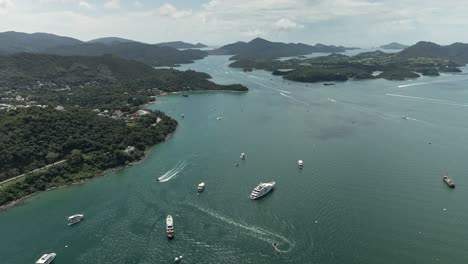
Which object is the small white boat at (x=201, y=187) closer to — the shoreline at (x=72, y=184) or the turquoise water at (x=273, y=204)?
the turquoise water at (x=273, y=204)

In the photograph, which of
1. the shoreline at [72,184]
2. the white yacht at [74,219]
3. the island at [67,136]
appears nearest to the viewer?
the white yacht at [74,219]

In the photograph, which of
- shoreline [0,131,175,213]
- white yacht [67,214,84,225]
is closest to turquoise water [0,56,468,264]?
white yacht [67,214,84,225]

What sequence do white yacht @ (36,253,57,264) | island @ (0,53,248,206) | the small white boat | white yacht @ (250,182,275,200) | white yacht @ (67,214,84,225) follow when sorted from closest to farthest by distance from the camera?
1. white yacht @ (36,253,57,264)
2. white yacht @ (67,214,84,225)
3. white yacht @ (250,182,275,200)
4. the small white boat
5. island @ (0,53,248,206)

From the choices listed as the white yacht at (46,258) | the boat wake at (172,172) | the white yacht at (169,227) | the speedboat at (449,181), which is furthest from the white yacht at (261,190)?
the speedboat at (449,181)

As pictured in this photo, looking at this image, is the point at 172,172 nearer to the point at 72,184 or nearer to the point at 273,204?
the point at 72,184

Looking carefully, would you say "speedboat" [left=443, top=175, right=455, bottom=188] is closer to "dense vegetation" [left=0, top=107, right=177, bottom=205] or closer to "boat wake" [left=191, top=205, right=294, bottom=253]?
"boat wake" [left=191, top=205, right=294, bottom=253]

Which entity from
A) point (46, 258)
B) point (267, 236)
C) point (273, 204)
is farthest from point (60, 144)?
point (267, 236)
